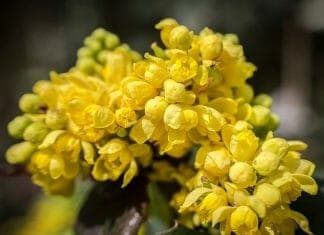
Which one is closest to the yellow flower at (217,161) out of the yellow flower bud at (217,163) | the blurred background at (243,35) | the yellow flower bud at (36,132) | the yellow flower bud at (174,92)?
the yellow flower bud at (217,163)

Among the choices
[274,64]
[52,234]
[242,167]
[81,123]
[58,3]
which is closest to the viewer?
[242,167]

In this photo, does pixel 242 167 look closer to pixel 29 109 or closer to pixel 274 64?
pixel 29 109

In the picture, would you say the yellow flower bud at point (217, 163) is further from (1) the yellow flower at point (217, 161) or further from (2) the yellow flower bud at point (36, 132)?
(2) the yellow flower bud at point (36, 132)

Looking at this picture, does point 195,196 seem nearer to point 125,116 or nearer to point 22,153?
point 125,116

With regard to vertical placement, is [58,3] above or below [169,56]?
above

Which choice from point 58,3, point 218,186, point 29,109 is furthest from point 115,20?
point 218,186

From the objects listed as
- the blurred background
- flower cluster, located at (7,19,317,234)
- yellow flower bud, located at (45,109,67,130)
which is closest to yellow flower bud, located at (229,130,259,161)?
flower cluster, located at (7,19,317,234)

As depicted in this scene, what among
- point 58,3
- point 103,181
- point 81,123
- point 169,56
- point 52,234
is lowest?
point 52,234
